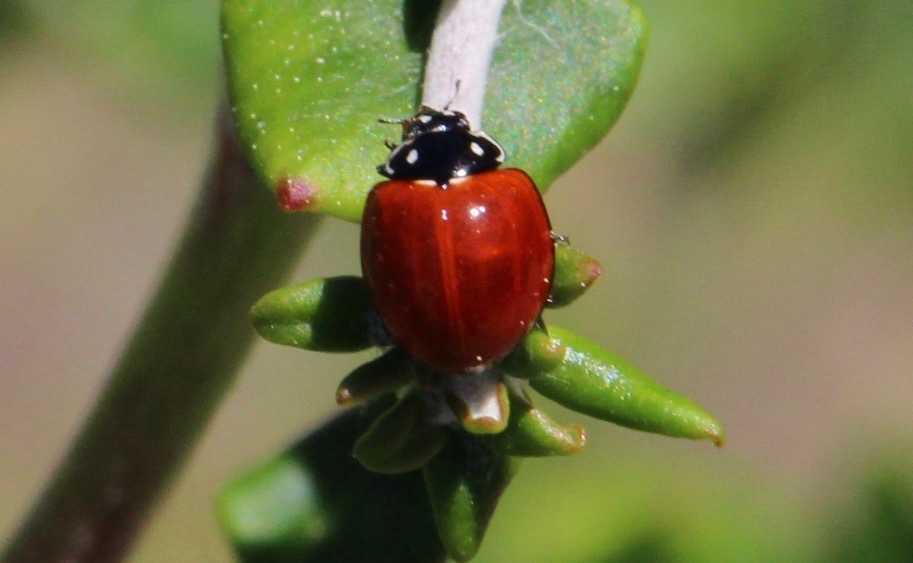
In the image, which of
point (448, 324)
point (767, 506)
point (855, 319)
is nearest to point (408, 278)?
point (448, 324)

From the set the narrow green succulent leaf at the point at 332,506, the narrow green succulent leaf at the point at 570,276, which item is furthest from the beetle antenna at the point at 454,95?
the narrow green succulent leaf at the point at 332,506

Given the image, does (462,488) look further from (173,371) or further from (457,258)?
(173,371)

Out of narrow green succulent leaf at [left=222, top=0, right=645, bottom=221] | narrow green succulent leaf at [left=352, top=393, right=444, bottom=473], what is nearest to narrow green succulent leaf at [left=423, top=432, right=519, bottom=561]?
narrow green succulent leaf at [left=352, top=393, right=444, bottom=473]

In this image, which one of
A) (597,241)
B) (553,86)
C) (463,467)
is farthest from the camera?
(597,241)

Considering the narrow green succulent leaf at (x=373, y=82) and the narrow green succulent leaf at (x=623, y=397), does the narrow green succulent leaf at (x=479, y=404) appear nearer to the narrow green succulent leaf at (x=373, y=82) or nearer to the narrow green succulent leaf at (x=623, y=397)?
the narrow green succulent leaf at (x=623, y=397)

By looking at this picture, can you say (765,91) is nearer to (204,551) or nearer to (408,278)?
(204,551)
